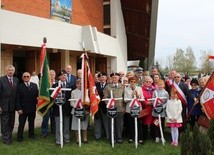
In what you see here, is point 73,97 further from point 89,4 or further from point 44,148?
point 89,4

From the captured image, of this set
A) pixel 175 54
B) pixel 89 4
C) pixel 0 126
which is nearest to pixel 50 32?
pixel 89 4

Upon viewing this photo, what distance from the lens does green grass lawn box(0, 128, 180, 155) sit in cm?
768

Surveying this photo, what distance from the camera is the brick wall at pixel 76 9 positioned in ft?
52.3

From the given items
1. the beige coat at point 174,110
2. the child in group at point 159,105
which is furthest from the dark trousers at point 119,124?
the beige coat at point 174,110

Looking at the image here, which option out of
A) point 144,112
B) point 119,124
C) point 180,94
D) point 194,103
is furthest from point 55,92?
point 194,103

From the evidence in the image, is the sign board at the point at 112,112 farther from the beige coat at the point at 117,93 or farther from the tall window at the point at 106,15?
the tall window at the point at 106,15

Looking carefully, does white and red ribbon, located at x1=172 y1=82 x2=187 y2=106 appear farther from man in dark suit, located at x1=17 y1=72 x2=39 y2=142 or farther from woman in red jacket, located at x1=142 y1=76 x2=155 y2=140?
man in dark suit, located at x1=17 y1=72 x2=39 y2=142

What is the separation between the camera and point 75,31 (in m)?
19.1

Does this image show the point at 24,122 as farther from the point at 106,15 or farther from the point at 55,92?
the point at 106,15

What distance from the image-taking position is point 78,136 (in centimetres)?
845

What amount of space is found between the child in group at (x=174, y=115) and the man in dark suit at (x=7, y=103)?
387 centimetres

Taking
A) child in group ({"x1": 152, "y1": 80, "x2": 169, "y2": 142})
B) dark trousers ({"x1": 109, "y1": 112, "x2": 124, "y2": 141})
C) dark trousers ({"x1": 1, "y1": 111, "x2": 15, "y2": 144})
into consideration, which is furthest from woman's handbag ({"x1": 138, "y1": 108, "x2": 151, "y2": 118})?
dark trousers ({"x1": 1, "y1": 111, "x2": 15, "y2": 144})

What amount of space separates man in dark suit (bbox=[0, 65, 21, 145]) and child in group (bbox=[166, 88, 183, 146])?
3.87m

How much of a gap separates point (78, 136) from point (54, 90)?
4.30 ft
